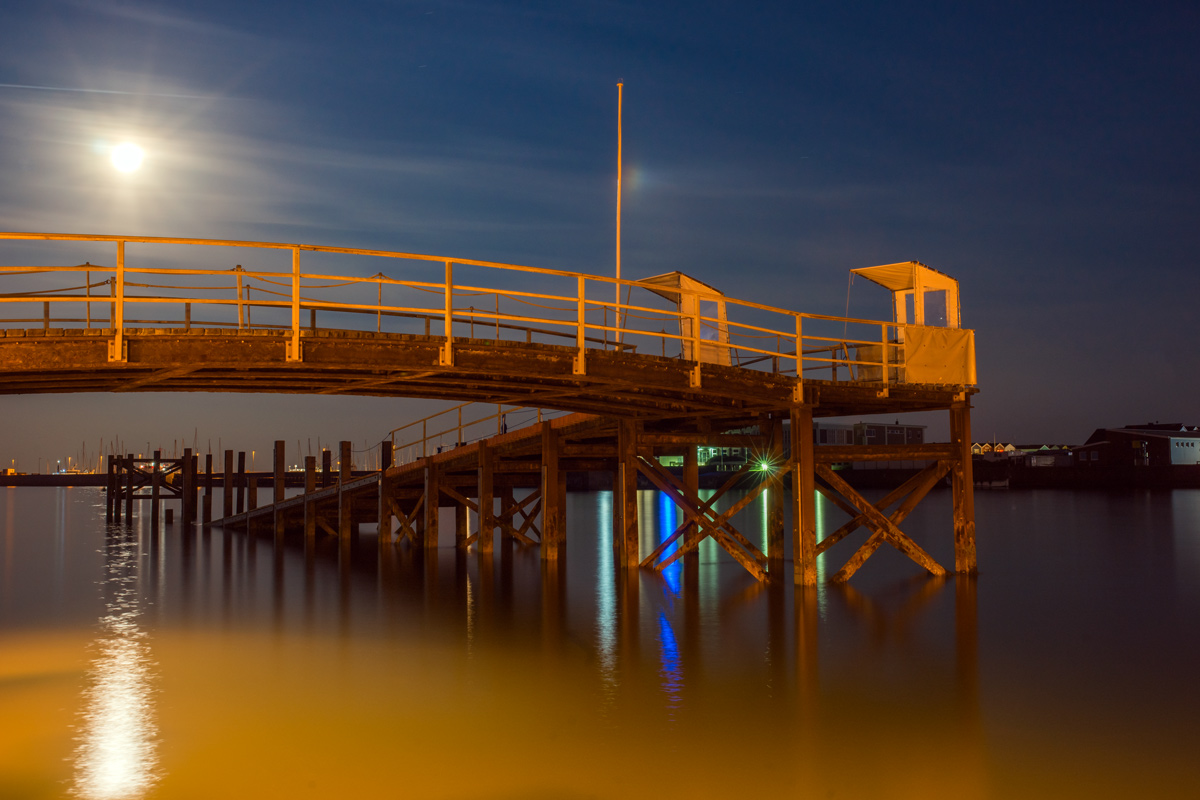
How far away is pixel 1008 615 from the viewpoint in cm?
1825

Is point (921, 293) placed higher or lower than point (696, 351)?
higher

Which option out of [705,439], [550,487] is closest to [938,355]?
[705,439]

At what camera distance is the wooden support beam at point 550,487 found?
81.5 feet

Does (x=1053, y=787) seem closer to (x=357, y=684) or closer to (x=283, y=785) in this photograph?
(x=283, y=785)

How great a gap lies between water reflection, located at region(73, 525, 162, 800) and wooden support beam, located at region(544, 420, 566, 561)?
972 centimetres

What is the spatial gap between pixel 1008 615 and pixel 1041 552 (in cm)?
1624

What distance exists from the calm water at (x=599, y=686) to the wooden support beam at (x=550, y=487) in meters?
0.95

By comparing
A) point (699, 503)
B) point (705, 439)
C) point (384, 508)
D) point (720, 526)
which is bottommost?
point (384, 508)

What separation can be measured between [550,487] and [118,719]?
47.1 ft

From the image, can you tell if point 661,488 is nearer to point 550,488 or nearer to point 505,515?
point 550,488

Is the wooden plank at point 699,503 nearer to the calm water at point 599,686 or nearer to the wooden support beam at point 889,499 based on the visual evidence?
the calm water at point 599,686

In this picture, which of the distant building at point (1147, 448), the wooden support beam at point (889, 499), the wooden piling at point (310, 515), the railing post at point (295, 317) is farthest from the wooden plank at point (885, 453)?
the distant building at point (1147, 448)

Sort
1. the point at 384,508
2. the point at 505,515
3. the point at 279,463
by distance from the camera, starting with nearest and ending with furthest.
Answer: the point at 505,515 < the point at 384,508 < the point at 279,463

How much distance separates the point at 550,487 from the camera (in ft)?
81.7
